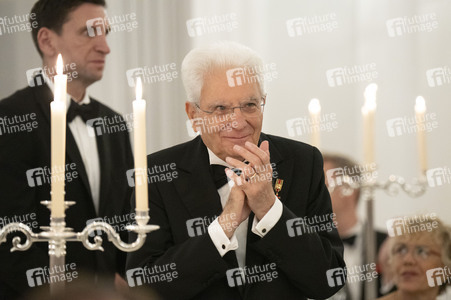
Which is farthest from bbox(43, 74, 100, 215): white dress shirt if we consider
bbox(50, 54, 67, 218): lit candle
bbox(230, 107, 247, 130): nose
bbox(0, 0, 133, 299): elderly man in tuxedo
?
bbox(50, 54, 67, 218): lit candle

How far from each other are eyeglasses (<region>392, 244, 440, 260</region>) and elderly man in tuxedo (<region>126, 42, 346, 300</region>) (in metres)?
0.69

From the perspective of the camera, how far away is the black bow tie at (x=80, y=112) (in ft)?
9.75

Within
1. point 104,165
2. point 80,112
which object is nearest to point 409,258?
point 104,165

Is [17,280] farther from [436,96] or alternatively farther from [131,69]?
[436,96]

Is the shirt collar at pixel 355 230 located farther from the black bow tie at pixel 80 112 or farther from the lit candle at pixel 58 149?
the lit candle at pixel 58 149

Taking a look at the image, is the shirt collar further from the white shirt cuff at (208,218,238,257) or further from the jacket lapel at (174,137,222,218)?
the white shirt cuff at (208,218,238,257)

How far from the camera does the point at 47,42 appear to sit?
3164 millimetres

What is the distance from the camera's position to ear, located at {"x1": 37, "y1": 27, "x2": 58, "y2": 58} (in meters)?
3.14

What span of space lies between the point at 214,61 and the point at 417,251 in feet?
3.64

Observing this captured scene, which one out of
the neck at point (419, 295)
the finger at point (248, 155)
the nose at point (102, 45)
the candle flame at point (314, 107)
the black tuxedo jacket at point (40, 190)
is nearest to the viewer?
the finger at point (248, 155)

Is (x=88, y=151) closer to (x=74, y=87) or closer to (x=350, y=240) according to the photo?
(x=74, y=87)

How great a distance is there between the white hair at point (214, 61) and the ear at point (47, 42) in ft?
3.73

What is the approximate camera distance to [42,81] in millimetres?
3033

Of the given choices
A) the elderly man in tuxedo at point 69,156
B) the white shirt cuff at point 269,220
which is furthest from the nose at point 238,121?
the elderly man in tuxedo at point 69,156
